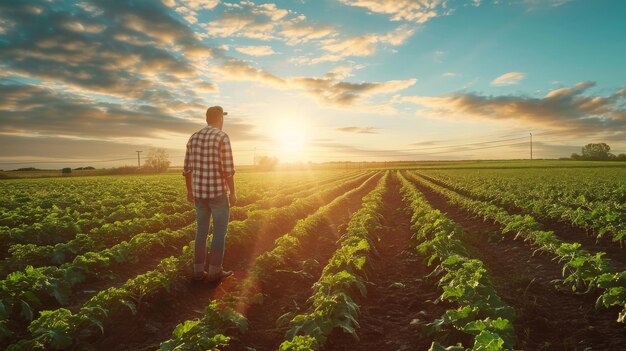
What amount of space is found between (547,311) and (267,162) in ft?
475

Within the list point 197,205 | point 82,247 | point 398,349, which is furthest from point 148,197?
point 398,349

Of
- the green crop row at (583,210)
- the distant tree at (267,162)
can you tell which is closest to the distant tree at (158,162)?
the distant tree at (267,162)

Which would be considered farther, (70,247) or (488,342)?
(70,247)

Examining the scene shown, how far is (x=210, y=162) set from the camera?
716 centimetres

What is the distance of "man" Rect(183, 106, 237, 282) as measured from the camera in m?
7.14

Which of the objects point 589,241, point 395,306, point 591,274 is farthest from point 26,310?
point 589,241

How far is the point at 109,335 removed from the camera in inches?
214

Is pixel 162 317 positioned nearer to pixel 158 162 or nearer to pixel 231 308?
pixel 231 308

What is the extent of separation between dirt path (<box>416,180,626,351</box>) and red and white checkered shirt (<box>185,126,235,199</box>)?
5.28m

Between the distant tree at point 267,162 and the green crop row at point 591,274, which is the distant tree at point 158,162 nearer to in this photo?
the distant tree at point 267,162

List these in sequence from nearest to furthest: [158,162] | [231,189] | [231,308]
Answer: [231,308]
[231,189]
[158,162]

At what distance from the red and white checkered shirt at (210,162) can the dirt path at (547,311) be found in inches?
208

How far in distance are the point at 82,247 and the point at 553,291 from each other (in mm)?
10493

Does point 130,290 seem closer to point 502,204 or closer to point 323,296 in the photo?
point 323,296
